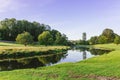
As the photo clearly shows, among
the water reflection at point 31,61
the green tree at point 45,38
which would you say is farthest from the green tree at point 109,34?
the water reflection at point 31,61

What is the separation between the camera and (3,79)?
85.0 feet

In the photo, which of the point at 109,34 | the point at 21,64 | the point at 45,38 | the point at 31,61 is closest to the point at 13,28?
the point at 45,38

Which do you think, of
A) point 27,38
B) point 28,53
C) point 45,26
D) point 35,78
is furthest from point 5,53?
point 45,26

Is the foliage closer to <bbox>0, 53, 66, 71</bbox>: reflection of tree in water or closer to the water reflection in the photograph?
the water reflection

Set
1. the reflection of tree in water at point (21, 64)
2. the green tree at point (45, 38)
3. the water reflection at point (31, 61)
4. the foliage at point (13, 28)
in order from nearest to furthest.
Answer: the reflection of tree in water at point (21, 64)
the water reflection at point (31, 61)
the green tree at point (45, 38)
the foliage at point (13, 28)

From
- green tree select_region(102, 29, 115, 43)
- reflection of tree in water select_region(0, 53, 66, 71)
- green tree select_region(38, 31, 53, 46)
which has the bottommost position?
reflection of tree in water select_region(0, 53, 66, 71)

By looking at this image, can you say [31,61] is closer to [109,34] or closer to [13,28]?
[13,28]

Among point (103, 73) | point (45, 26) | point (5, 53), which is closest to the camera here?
point (103, 73)

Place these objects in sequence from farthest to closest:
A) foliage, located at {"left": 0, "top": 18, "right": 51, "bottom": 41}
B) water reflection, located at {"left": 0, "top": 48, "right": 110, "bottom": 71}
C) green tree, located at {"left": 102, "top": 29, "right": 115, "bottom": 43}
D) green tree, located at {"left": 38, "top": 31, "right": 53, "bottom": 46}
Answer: green tree, located at {"left": 102, "top": 29, "right": 115, "bottom": 43} → foliage, located at {"left": 0, "top": 18, "right": 51, "bottom": 41} → green tree, located at {"left": 38, "top": 31, "right": 53, "bottom": 46} → water reflection, located at {"left": 0, "top": 48, "right": 110, "bottom": 71}

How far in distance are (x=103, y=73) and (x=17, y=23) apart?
149 metres

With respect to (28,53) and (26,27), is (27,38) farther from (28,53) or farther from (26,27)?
(26,27)

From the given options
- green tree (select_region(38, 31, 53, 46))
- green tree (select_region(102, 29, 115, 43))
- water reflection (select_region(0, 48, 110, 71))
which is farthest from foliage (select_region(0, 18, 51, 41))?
water reflection (select_region(0, 48, 110, 71))

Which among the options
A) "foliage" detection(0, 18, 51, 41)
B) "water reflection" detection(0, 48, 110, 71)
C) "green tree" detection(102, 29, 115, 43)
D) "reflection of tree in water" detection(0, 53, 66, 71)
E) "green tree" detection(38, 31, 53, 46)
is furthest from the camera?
"green tree" detection(102, 29, 115, 43)

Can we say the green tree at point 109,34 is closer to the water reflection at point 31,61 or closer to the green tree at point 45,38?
the green tree at point 45,38
